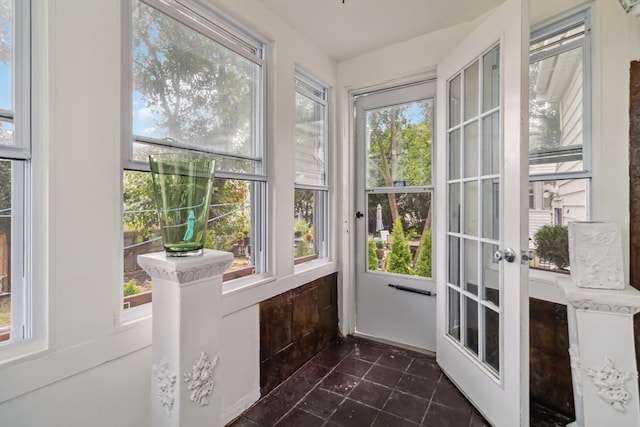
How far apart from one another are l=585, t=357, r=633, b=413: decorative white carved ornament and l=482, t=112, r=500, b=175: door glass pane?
100cm

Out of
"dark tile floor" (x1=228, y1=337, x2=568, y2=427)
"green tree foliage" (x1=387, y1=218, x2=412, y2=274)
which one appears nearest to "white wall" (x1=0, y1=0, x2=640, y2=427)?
"dark tile floor" (x1=228, y1=337, x2=568, y2=427)

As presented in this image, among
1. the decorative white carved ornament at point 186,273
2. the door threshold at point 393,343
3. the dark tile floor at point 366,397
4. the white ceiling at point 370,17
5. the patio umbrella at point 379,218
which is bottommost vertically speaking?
the dark tile floor at point 366,397

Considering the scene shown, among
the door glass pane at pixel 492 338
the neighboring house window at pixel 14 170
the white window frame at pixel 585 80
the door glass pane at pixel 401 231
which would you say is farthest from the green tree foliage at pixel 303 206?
the white window frame at pixel 585 80

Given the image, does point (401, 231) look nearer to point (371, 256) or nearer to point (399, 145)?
point (371, 256)

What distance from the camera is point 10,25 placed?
104cm

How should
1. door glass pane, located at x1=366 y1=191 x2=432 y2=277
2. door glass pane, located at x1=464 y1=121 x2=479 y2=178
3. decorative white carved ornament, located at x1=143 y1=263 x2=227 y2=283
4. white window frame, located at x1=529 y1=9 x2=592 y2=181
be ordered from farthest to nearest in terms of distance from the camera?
door glass pane, located at x1=366 y1=191 x2=432 y2=277 < door glass pane, located at x1=464 y1=121 x2=479 y2=178 < white window frame, located at x1=529 y1=9 x2=592 y2=181 < decorative white carved ornament, located at x1=143 y1=263 x2=227 y2=283

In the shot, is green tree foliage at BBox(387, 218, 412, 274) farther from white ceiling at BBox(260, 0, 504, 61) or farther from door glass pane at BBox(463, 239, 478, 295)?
white ceiling at BBox(260, 0, 504, 61)

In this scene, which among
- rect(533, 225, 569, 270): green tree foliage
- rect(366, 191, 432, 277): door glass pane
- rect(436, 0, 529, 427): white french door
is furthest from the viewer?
rect(366, 191, 432, 277): door glass pane

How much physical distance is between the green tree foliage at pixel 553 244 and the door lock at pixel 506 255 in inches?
16.4

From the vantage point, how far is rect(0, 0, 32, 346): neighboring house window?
3.38 feet

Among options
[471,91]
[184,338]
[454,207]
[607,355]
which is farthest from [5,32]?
[607,355]

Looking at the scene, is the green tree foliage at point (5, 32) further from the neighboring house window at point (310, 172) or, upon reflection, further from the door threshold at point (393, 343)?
the door threshold at point (393, 343)

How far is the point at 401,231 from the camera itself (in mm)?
2600

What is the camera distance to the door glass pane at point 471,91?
6.09ft
